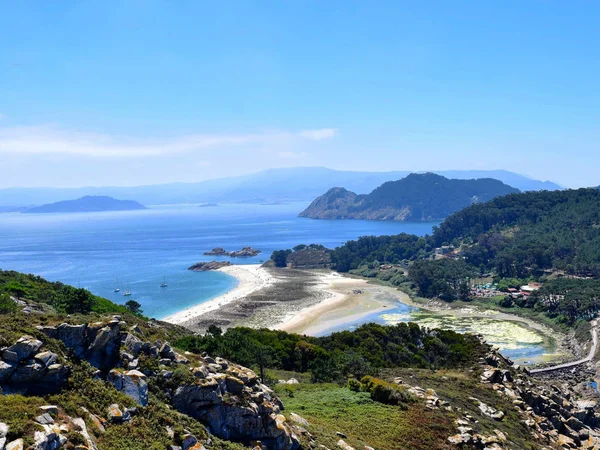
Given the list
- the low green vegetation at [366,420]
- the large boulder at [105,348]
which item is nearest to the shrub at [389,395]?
the low green vegetation at [366,420]

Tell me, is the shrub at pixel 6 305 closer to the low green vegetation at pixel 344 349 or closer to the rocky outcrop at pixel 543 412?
the low green vegetation at pixel 344 349

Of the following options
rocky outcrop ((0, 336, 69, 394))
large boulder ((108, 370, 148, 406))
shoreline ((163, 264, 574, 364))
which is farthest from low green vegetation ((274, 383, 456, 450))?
shoreline ((163, 264, 574, 364))

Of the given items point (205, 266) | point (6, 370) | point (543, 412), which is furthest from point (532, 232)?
point (6, 370)

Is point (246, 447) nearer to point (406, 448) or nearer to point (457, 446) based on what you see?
point (406, 448)

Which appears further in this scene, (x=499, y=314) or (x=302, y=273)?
(x=302, y=273)

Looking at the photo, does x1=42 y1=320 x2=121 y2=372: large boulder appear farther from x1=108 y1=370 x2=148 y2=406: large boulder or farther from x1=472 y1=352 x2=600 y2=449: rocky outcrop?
x1=472 y1=352 x2=600 y2=449: rocky outcrop

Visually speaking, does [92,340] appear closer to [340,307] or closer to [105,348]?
[105,348]

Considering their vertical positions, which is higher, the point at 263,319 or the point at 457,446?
the point at 457,446

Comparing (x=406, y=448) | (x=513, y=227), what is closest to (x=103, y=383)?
(x=406, y=448)
